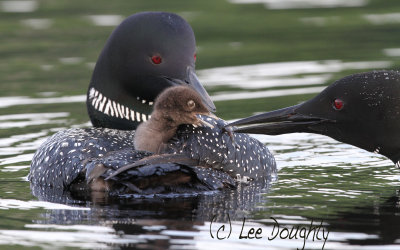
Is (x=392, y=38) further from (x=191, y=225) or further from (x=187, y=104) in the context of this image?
(x=191, y=225)

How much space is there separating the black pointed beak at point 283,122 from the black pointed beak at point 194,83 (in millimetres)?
250

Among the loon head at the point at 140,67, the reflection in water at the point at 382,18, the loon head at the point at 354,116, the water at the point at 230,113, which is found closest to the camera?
the water at the point at 230,113

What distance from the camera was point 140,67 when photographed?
6625 millimetres

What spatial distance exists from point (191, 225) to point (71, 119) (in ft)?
11.9

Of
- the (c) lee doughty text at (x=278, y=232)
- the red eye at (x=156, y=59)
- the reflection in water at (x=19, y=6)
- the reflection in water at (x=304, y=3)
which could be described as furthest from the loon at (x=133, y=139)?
the reflection in water at (x=304, y=3)

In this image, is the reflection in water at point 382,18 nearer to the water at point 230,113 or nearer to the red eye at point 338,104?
the water at point 230,113

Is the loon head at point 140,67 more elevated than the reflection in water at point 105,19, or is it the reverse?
the loon head at point 140,67

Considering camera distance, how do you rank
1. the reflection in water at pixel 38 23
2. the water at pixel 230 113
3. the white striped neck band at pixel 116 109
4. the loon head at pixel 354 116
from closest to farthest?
the water at pixel 230 113
the loon head at pixel 354 116
the white striped neck band at pixel 116 109
the reflection in water at pixel 38 23

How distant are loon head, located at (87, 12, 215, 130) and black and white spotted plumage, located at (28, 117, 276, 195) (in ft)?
1.34

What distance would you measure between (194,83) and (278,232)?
1.70 meters

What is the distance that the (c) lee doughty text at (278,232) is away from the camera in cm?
488

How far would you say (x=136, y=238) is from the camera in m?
4.87

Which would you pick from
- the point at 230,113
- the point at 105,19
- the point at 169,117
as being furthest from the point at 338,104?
the point at 105,19

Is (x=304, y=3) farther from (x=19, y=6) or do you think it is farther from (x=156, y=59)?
(x=156, y=59)
